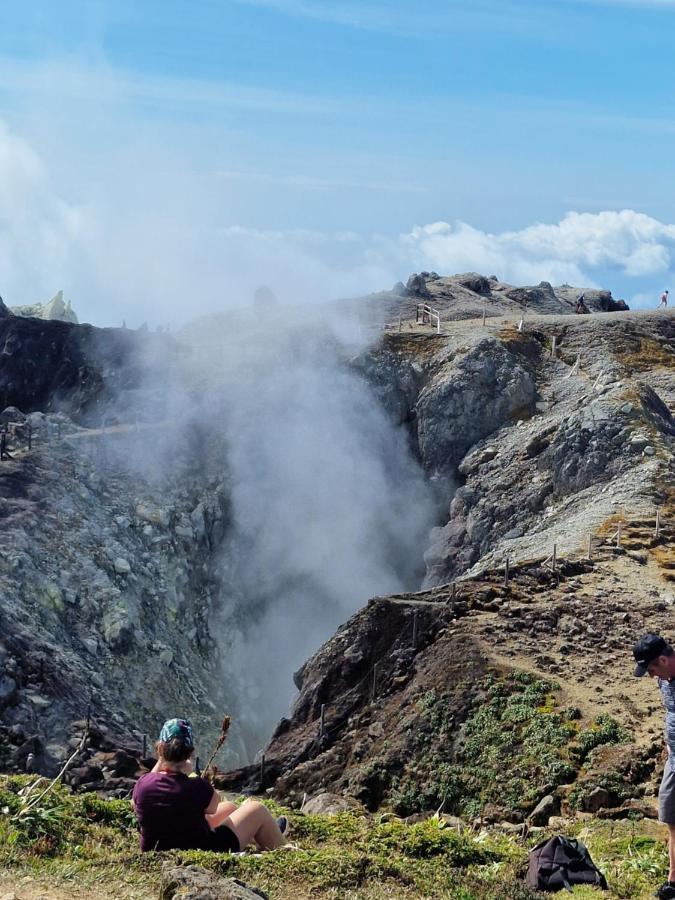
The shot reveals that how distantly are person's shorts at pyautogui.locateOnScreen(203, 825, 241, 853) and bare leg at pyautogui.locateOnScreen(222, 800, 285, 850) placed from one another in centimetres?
5

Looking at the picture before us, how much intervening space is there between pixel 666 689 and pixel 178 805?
547 cm

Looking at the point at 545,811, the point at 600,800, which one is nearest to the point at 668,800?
the point at 600,800

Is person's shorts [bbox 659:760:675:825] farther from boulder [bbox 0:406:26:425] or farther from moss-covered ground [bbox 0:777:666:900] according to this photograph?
boulder [bbox 0:406:26:425]

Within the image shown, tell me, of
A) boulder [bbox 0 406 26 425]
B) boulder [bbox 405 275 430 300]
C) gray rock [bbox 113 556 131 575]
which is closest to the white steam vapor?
gray rock [bbox 113 556 131 575]

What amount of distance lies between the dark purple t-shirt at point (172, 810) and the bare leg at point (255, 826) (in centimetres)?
41

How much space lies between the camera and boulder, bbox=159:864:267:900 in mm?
10430

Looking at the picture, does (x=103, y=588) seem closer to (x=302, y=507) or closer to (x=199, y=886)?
(x=302, y=507)

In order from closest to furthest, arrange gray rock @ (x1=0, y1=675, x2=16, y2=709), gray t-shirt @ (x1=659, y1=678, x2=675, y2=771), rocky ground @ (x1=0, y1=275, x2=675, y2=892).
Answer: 1. gray t-shirt @ (x1=659, y1=678, x2=675, y2=771)
2. rocky ground @ (x1=0, y1=275, x2=675, y2=892)
3. gray rock @ (x1=0, y1=675, x2=16, y2=709)

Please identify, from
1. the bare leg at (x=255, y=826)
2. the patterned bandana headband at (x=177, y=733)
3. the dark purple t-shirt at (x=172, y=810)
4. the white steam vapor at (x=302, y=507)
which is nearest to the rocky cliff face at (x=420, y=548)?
the white steam vapor at (x=302, y=507)

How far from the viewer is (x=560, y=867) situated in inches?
522

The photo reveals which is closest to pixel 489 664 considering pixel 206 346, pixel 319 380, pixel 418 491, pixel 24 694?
pixel 24 694

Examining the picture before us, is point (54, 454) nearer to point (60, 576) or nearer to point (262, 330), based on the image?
point (60, 576)

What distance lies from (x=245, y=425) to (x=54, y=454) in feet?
30.0

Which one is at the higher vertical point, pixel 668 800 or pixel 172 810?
pixel 172 810
